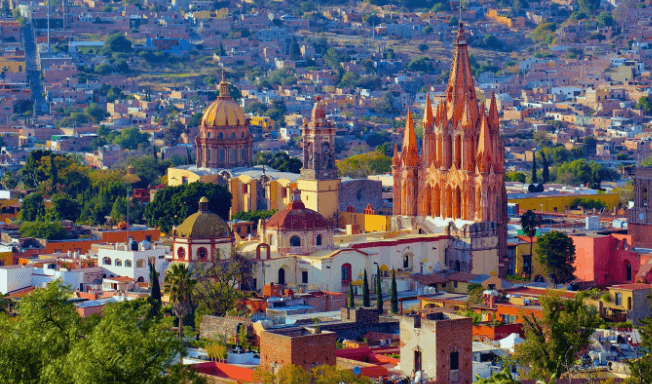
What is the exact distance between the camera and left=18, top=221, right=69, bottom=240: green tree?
98.7 meters

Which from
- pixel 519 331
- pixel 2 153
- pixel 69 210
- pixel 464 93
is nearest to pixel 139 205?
pixel 69 210

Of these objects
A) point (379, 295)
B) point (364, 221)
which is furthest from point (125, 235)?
point (379, 295)

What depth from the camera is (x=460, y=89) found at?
92.3 m

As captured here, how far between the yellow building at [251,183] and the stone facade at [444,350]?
1920 inches

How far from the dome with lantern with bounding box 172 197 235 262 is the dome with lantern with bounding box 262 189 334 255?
11.7ft

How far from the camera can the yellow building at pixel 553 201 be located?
363 feet

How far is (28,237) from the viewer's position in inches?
3858

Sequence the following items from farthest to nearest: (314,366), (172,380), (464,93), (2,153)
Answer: (2,153) → (464,93) → (314,366) → (172,380)

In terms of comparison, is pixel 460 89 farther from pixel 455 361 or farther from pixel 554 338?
pixel 455 361

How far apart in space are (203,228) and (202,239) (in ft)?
1.53

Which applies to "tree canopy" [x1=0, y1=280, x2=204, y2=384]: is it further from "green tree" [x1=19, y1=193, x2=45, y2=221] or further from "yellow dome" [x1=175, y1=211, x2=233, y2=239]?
"green tree" [x1=19, y1=193, x2=45, y2=221]

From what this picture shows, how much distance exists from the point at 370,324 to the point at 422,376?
48.4 feet

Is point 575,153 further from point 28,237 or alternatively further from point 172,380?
point 172,380

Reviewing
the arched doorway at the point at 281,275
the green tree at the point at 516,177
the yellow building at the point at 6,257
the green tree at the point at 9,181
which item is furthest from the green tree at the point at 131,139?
the arched doorway at the point at 281,275
